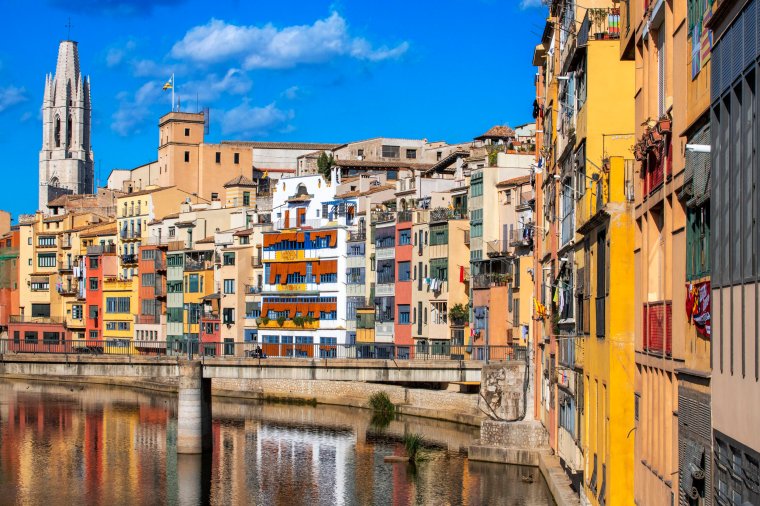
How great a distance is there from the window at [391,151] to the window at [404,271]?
125 ft

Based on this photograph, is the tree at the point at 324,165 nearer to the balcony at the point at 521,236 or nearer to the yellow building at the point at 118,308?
the yellow building at the point at 118,308

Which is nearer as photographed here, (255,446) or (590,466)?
(590,466)

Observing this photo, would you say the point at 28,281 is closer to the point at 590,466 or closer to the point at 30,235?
the point at 30,235

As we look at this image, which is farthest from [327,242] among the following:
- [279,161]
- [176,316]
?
[279,161]

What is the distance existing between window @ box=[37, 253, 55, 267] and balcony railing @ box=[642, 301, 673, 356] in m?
125

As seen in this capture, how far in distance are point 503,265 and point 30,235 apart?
8741 centimetres

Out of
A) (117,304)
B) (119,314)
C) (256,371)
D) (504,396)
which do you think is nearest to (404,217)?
(256,371)

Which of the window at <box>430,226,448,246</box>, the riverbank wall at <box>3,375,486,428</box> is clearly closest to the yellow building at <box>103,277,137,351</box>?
the riverbank wall at <box>3,375,486,428</box>

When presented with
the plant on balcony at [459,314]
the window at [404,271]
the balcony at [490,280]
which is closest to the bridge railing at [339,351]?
the plant on balcony at [459,314]

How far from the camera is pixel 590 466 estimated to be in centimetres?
3528

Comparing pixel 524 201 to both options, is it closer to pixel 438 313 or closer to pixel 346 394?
pixel 438 313

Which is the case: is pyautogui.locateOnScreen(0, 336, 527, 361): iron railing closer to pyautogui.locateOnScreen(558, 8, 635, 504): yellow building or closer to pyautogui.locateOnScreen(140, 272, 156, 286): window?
pyautogui.locateOnScreen(140, 272, 156, 286): window

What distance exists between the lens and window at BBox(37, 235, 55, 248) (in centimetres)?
14662

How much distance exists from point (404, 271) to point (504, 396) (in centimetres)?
3324
